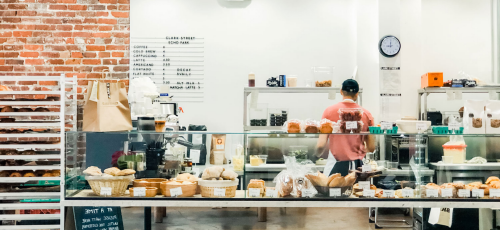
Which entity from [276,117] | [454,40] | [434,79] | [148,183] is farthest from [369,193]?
[454,40]

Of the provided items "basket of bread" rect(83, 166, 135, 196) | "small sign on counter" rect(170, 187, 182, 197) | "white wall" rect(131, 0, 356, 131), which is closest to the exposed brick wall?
"white wall" rect(131, 0, 356, 131)

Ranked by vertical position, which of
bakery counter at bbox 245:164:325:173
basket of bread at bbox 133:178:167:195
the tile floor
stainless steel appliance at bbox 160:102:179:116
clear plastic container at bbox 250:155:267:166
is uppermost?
stainless steel appliance at bbox 160:102:179:116

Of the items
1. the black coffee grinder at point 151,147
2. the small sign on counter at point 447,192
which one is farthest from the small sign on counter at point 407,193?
the black coffee grinder at point 151,147

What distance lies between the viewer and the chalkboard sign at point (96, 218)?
133 inches

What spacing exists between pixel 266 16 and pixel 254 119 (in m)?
1.61

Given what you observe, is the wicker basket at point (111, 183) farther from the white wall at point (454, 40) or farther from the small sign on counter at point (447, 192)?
the white wall at point (454, 40)

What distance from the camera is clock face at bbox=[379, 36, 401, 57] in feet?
17.6

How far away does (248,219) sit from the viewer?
17.5 feet

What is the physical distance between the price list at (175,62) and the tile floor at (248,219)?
1685 millimetres

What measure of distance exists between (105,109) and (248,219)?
3042 millimetres

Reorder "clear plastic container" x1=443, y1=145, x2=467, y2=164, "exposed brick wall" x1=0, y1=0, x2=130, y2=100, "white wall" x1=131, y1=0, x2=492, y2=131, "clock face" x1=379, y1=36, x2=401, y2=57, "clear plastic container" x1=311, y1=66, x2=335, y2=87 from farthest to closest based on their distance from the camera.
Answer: "white wall" x1=131, y1=0, x2=492, y2=131 < "clock face" x1=379, y1=36, x2=401, y2=57 < "clear plastic container" x1=311, y1=66, x2=335, y2=87 < "exposed brick wall" x1=0, y1=0, x2=130, y2=100 < "clear plastic container" x1=443, y1=145, x2=467, y2=164

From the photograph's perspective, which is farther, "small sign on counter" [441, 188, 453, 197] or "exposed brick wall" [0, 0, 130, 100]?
"exposed brick wall" [0, 0, 130, 100]

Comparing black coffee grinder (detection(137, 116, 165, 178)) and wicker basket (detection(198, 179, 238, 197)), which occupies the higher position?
black coffee grinder (detection(137, 116, 165, 178))

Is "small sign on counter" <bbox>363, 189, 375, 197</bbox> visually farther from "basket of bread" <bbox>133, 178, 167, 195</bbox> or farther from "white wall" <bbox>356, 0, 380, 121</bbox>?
"white wall" <bbox>356, 0, 380, 121</bbox>
